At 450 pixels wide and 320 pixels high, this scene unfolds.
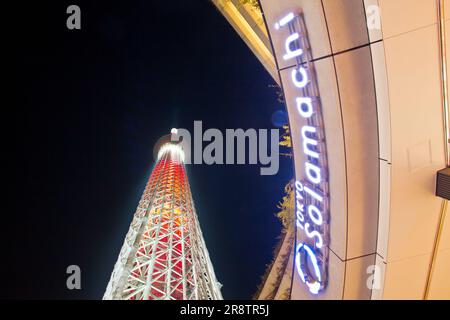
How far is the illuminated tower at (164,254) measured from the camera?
10.1 metres

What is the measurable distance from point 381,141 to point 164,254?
11917mm

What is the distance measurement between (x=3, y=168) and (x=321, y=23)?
2329cm

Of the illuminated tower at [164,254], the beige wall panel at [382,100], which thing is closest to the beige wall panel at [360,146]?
the beige wall panel at [382,100]

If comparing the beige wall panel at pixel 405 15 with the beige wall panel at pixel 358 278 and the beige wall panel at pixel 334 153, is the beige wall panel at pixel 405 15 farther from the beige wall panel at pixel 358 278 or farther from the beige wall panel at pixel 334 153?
the beige wall panel at pixel 358 278

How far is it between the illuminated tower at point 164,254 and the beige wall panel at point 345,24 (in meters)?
8.55

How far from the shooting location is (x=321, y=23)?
4281mm

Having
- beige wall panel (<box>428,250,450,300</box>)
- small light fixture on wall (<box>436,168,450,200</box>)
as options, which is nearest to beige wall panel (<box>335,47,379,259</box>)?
small light fixture on wall (<box>436,168,450,200</box>)

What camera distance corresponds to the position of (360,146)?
14.8 ft

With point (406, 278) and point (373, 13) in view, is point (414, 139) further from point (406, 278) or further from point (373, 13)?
point (406, 278)

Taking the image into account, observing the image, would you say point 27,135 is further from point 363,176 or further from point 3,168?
point 363,176

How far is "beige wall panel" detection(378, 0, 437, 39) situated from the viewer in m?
3.64

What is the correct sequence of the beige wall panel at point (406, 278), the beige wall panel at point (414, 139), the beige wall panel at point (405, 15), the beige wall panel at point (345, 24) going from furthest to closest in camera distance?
the beige wall panel at point (406, 278)
the beige wall panel at point (345, 24)
the beige wall panel at point (414, 139)
the beige wall panel at point (405, 15)

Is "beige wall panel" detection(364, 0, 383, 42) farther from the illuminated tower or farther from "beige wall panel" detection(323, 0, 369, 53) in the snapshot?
the illuminated tower
